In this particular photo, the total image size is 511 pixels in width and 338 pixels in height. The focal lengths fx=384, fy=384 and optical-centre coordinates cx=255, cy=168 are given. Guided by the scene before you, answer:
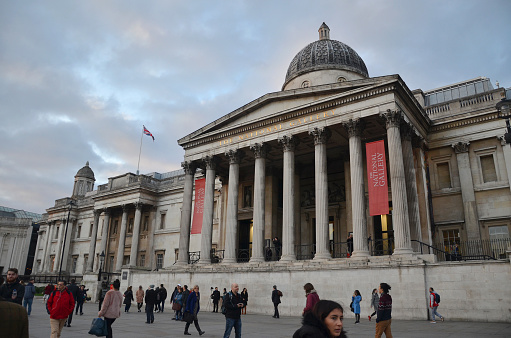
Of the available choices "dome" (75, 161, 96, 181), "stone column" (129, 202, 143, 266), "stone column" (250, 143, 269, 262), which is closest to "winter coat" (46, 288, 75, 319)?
"stone column" (250, 143, 269, 262)

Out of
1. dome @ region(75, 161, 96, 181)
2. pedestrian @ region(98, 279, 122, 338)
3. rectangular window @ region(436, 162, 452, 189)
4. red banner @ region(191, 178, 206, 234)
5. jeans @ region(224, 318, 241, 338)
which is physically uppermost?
dome @ region(75, 161, 96, 181)

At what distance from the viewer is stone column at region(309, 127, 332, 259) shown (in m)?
20.5

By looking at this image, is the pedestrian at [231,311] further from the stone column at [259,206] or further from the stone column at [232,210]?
the stone column at [232,210]

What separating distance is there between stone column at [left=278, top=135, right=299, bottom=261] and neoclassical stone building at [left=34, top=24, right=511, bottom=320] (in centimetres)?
7

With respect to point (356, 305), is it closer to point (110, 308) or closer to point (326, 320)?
point (110, 308)

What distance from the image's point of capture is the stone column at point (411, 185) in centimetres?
1992

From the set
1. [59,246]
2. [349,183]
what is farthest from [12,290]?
[59,246]

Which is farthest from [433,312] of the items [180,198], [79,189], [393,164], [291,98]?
[79,189]

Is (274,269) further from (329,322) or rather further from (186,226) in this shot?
(329,322)

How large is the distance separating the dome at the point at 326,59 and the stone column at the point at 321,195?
897 cm

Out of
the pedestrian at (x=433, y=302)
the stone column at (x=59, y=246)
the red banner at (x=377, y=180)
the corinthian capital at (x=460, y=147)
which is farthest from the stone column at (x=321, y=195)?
the stone column at (x=59, y=246)

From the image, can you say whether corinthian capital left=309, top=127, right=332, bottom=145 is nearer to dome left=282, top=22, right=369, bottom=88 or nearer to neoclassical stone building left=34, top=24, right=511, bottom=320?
neoclassical stone building left=34, top=24, right=511, bottom=320

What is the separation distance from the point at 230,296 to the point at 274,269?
479 inches

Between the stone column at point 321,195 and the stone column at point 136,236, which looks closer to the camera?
the stone column at point 321,195
